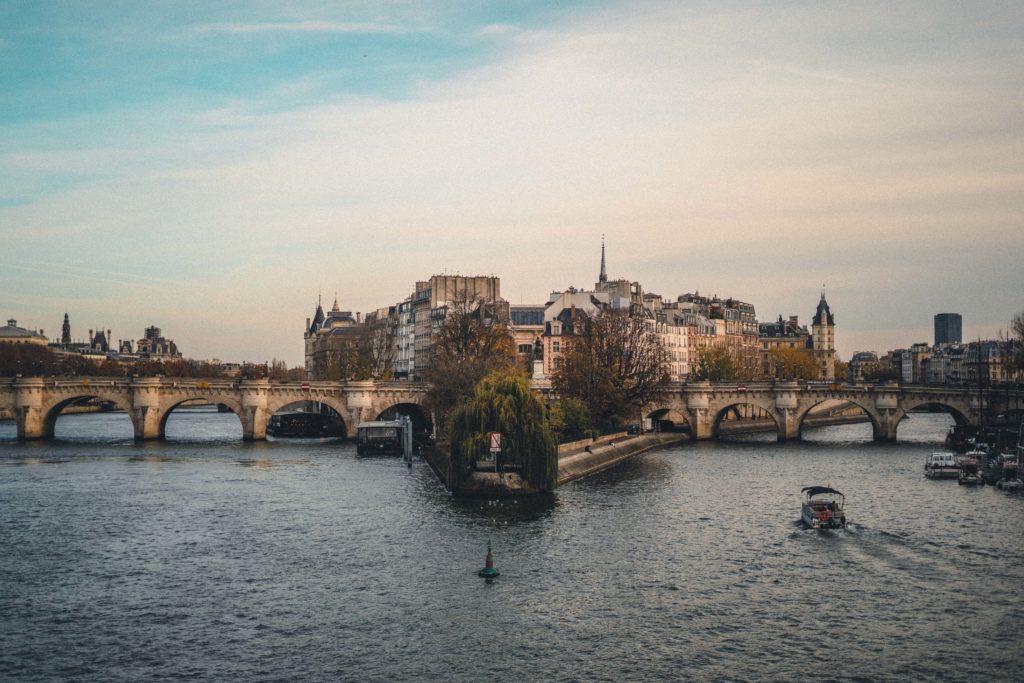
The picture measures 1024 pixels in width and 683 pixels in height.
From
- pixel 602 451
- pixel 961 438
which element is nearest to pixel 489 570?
pixel 602 451

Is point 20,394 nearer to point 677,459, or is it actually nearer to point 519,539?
point 677,459

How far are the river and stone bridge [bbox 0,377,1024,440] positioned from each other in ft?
116

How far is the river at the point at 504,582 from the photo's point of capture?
34188mm

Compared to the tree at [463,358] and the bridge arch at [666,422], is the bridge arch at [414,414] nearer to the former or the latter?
the tree at [463,358]

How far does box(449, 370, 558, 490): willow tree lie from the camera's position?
65375 mm

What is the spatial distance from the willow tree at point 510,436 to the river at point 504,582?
9.35ft

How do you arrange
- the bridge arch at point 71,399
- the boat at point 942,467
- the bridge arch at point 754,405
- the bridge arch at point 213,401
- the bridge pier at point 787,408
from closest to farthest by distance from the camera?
the boat at point 942,467, the bridge arch at point 71,399, the bridge arch at point 213,401, the bridge pier at point 787,408, the bridge arch at point 754,405

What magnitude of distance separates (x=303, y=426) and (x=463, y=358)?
32.2 metres

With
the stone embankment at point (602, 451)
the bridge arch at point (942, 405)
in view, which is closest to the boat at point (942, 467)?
the stone embankment at point (602, 451)

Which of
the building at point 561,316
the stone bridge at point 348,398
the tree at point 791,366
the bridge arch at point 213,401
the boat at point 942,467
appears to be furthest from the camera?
the tree at point 791,366

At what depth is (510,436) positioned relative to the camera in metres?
65.3

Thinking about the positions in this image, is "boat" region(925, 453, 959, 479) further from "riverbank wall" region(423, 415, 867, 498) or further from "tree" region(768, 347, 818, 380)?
"tree" region(768, 347, 818, 380)

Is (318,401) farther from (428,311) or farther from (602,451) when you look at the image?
(428,311)

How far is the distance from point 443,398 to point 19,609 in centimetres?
5723
